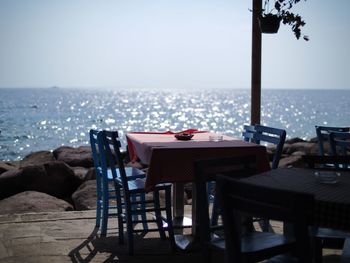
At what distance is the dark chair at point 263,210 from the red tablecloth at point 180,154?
5.84 feet

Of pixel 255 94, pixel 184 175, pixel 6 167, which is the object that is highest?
pixel 255 94

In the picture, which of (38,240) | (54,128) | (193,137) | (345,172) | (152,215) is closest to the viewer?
(345,172)

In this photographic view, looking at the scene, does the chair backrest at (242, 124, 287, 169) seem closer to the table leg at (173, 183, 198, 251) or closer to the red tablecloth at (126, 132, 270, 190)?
the red tablecloth at (126, 132, 270, 190)

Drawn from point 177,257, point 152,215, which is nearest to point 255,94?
point 152,215

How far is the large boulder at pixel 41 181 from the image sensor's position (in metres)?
7.89

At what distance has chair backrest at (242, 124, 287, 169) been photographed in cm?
473

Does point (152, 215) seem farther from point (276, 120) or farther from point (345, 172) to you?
point (276, 120)

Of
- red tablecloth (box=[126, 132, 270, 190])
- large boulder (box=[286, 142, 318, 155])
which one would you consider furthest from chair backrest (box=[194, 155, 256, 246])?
large boulder (box=[286, 142, 318, 155])

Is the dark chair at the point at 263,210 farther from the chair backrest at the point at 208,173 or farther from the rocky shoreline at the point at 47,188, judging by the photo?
the rocky shoreline at the point at 47,188

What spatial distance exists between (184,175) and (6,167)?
21.6 ft

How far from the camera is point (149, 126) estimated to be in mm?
43844

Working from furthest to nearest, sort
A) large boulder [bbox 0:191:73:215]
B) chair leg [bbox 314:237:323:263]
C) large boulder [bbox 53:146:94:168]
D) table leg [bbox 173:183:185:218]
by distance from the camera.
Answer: large boulder [bbox 53:146:94:168]
large boulder [bbox 0:191:73:215]
table leg [bbox 173:183:185:218]
chair leg [bbox 314:237:323:263]

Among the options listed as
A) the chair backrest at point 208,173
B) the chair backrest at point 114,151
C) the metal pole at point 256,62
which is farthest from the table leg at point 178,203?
the chair backrest at point 208,173

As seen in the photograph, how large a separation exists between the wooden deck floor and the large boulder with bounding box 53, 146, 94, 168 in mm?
6344
